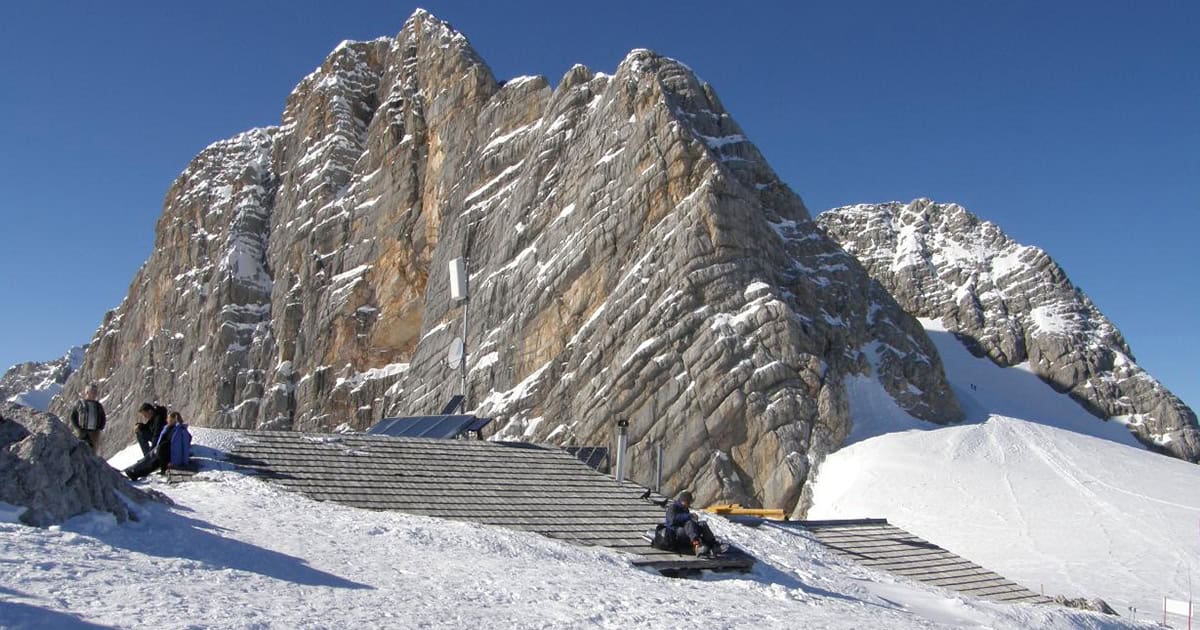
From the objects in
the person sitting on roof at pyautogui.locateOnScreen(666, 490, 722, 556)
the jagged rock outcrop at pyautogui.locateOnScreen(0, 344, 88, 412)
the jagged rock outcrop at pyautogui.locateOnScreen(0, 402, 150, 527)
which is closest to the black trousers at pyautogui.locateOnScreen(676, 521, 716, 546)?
the person sitting on roof at pyautogui.locateOnScreen(666, 490, 722, 556)

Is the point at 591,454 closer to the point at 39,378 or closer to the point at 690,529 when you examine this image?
the point at 690,529

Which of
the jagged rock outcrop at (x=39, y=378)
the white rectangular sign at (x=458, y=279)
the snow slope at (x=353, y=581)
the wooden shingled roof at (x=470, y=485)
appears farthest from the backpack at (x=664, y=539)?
the jagged rock outcrop at (x=39, y=378)

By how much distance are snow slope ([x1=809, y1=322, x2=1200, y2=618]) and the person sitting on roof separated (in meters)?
17.6

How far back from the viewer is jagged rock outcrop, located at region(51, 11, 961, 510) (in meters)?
42.6

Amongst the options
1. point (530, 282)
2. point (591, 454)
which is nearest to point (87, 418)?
point (591, 454)

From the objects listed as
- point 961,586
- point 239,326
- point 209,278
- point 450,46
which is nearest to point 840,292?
point 961,586

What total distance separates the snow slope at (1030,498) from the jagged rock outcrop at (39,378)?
154 meters

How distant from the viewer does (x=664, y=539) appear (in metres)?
12.3

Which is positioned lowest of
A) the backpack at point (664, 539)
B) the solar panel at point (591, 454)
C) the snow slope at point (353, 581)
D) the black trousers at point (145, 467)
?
the snow slope at point (353, 581)

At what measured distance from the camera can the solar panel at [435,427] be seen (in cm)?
1680

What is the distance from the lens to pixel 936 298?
8938cm

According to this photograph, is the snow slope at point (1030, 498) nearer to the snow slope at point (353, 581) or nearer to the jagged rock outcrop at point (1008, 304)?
the snow slope at point (353, 581)

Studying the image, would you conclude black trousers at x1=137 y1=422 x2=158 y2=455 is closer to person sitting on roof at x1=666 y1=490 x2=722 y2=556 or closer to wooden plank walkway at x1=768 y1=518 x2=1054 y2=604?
person sitting on roof at x1=666 y1=490 x2=722 y2=556

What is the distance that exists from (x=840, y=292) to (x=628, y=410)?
571 inches
